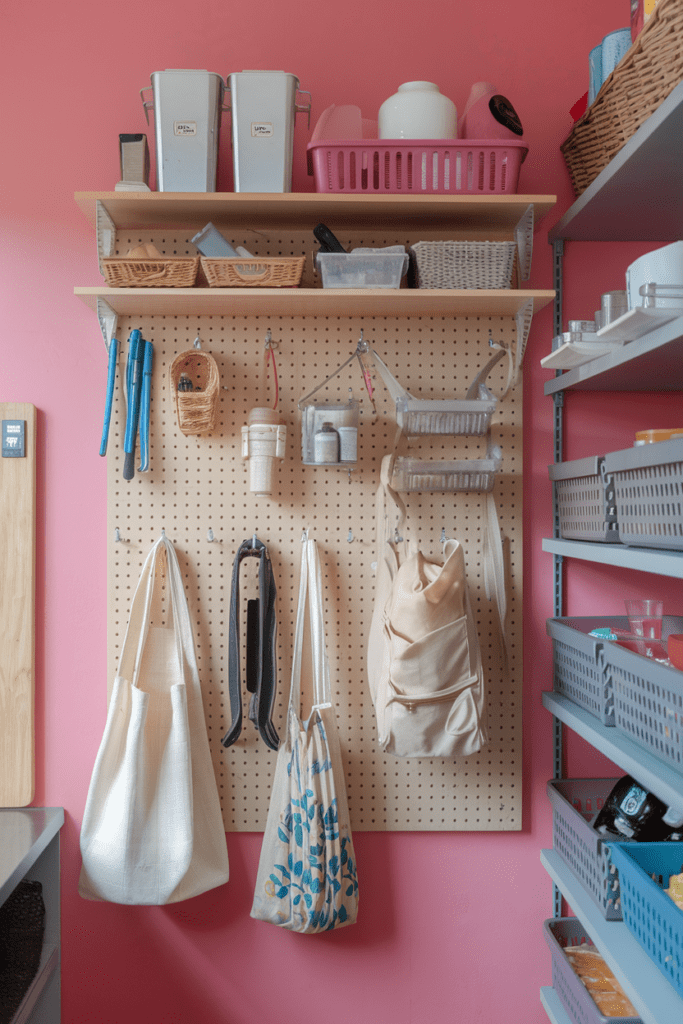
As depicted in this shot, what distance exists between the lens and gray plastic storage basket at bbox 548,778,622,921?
1.41m

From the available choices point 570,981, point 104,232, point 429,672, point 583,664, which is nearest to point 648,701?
point 583,664

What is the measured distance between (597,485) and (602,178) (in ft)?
2.22

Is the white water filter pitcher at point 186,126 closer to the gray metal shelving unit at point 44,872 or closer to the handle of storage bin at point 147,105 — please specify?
the handle of storage bin at point 147,105

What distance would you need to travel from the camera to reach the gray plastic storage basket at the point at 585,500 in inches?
58.7

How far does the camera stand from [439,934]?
1.83 meters

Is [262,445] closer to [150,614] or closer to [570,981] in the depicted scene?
[150,614]

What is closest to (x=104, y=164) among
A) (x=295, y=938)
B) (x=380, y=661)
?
(x=380, y=661)

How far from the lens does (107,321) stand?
1.73m

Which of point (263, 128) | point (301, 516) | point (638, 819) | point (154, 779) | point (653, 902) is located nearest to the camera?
point (653, 902)

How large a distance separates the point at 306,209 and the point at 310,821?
145 cm

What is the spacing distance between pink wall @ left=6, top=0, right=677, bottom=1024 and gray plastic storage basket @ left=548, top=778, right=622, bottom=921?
0.10m

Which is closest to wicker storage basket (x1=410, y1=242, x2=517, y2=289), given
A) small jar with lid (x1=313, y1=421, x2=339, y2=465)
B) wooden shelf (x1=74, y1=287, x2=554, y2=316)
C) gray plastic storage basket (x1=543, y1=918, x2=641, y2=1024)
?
wooden shelf (x1=74, y1=287, x2=554, y2=316)

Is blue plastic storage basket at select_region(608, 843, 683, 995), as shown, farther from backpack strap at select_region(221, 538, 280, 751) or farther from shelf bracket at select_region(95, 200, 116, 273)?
shelf bracket at select_region(95, 200, 116, 273)

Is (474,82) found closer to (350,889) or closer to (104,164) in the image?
(104,164)
